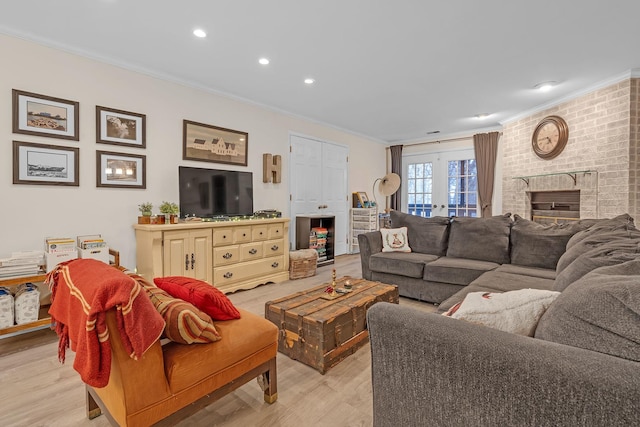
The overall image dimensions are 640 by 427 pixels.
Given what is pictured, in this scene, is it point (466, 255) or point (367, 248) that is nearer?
point (466, 255)

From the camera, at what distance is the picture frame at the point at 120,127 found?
10.2ft

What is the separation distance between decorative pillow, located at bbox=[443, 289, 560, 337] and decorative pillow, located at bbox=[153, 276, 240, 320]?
109 cm

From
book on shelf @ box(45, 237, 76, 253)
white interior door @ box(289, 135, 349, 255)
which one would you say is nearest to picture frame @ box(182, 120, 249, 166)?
white interior door @ box(289, 135, 349, 255)

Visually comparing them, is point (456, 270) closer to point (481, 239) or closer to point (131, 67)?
point (481, 239)

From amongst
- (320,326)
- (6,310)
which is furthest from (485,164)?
(6,310)

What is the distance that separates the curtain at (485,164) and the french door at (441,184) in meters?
0.20

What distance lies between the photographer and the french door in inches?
256

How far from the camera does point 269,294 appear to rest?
12.1 feet

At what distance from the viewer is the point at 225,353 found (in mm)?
1417

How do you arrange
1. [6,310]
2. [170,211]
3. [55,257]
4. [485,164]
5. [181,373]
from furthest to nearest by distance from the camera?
1. [485,164]
2. [170,211]
3. [55,257]
4. [6,310]
5. [181,373]

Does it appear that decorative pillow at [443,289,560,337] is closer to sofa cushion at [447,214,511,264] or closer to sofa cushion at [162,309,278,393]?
sofa cushion at [162,309,278,393]

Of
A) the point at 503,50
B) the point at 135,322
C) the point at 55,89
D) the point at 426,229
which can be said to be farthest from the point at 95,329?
the point at 503,50

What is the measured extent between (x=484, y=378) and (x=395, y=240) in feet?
9.98

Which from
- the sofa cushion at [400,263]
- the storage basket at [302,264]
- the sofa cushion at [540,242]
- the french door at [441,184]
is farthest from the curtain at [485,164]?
the storage basket at [302,264]
